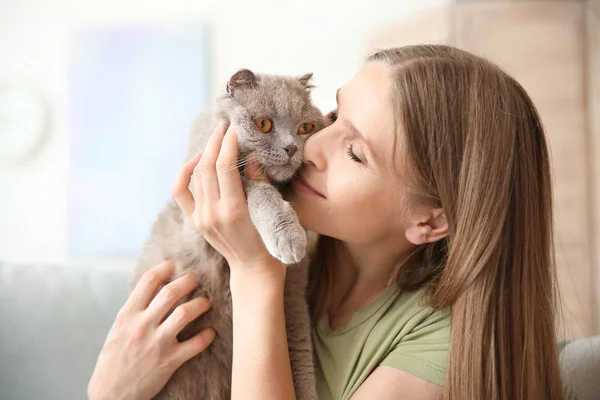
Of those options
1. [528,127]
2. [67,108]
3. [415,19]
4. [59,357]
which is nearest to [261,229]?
[528,127]

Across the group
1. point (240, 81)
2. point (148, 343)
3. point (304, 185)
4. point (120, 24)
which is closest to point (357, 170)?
point (304, 185)

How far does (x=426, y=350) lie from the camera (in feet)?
3.58

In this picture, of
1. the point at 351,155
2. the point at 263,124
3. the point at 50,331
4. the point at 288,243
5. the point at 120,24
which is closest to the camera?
the point at 288,243

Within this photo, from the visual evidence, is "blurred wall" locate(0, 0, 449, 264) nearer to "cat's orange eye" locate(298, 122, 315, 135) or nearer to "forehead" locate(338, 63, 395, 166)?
"cat's orange eye" locate(298, 122, 315, 135)

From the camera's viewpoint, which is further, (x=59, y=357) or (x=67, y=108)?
(x=67, y=108)

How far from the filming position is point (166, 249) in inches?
53.4

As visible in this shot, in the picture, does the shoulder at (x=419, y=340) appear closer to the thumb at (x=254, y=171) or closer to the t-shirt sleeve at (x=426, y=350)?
the t-shirt sleeve at (x=426, y=350)

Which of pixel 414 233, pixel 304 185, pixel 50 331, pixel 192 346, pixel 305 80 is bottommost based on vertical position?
pixel 50 331

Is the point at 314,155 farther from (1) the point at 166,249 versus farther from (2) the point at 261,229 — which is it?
(1) the point at 166,249

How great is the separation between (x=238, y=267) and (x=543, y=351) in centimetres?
70

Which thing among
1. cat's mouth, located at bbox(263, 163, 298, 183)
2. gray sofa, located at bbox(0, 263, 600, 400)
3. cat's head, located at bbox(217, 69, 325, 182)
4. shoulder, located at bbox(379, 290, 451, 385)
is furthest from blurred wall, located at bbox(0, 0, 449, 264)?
shoulder, located at bbox(379, 290, 451, 385)

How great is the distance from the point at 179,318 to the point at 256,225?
0.28 metres

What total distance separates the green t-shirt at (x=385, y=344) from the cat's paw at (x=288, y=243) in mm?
293

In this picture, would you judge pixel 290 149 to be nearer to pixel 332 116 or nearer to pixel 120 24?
pixel 332 116
